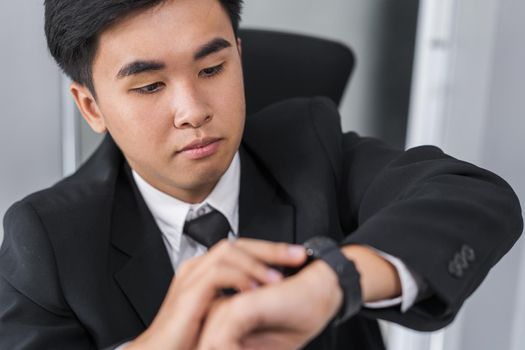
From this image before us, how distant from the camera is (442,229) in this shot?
698mm

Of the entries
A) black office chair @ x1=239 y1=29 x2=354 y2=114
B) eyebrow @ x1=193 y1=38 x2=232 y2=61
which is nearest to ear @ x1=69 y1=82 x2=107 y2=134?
eyebrow @ x1=193 y1=38 x2=232 y2=61

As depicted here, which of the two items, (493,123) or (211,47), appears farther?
(493,123)

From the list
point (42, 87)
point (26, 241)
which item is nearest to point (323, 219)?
point (26, 241)

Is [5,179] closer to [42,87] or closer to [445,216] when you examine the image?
[42,87]

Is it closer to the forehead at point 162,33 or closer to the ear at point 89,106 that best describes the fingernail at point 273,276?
the forehead at point 162,33

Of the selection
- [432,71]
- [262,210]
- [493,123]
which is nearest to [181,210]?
[262,210]

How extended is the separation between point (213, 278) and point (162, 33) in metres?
0.35

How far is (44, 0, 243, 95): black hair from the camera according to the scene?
2.72 feet

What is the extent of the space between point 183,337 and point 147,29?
15.2 inches

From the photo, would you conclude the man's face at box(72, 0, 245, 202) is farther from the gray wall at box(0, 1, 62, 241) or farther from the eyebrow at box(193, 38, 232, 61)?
the gray wall at box(0, 1, 62, 241)

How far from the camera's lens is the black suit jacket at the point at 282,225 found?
27.6 inches

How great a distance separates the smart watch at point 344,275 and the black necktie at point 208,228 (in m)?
0.35

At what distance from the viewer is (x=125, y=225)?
95cm

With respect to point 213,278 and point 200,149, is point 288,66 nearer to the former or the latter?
point 200,149
